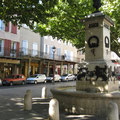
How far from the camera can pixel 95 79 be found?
812 centimetres

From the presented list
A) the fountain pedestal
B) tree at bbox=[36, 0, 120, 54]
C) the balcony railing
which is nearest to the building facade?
the balcony railing

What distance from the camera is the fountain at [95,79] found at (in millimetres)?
6781

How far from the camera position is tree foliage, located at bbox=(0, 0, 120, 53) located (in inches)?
333

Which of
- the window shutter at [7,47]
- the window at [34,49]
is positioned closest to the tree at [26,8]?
the window shutter at [7,47]

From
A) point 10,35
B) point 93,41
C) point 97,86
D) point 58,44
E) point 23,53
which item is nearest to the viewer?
point 97,86

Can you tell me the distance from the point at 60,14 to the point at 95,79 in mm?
6807

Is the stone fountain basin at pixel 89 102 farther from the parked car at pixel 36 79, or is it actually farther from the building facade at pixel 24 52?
the parked car at pixel 36 79

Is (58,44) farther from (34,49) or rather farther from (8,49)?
(8,49)

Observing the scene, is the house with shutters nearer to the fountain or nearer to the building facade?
the building facade

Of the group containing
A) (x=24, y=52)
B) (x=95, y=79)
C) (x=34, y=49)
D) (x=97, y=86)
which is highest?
(x=34, y=49)

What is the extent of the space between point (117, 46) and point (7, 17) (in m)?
10.1

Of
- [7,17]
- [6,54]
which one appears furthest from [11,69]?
[7,17]

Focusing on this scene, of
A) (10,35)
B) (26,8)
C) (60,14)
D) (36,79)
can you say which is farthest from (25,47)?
(26,8)

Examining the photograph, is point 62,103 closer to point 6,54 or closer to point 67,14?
point 67,14
